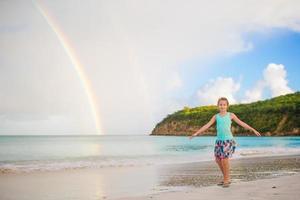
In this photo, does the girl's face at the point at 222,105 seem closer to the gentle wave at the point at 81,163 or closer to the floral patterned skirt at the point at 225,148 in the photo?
the floral patterned skirt at the point at 225,148

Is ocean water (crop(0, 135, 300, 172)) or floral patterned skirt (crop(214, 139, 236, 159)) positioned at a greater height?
ocean water (crop(0, 135, 300, 172))

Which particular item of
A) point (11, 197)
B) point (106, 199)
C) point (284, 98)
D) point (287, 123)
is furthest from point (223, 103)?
point (284, 98)

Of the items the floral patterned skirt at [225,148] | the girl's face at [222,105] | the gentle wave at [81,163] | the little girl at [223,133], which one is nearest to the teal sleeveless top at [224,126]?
the little girl at [223,133]

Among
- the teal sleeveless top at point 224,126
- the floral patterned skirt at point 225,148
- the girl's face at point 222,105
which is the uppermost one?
the girl's face at point 222,105

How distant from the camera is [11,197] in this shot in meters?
12.6

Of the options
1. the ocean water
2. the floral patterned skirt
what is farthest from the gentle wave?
the floral patterned skirt

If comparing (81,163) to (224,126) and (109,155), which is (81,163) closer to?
(109,155)

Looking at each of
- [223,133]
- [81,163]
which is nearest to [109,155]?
[81,163]

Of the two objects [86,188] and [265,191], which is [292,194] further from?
[86,188]

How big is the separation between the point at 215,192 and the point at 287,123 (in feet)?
522

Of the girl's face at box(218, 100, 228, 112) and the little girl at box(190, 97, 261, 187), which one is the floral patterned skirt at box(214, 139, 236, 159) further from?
the girl's face at box(218, 100, 228, 112)

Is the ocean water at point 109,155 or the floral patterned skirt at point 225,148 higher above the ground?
the ocean water at point 109,155

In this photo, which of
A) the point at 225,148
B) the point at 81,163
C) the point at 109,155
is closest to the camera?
the point at 225,148

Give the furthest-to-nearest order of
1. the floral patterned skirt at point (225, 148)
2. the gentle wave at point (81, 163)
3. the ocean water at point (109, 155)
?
the ocean water at point (109, 155)
the gentle wave at point (81, 163)
the floral patterned skirt at point (225, 148)
